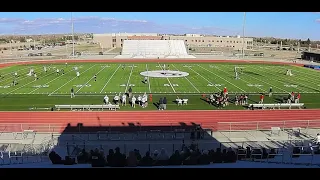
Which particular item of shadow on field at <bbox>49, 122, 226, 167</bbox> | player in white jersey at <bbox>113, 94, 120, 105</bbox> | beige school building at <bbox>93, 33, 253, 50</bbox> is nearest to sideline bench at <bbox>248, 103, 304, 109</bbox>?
shadow on field at <bbox>49, 122, 226, 167</bbox>

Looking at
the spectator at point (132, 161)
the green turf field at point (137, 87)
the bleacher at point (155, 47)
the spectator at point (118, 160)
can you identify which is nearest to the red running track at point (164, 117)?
the green turf field at point (137, 87)

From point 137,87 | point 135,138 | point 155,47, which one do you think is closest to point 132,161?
point 135,138

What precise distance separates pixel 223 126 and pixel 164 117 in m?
3.22

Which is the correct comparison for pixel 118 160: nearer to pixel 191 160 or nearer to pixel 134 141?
pixel 191 160

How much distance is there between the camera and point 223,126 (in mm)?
15789

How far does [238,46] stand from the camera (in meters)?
101

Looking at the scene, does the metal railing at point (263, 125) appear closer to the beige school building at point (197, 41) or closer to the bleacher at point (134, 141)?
the bleacher at point (134, 141)

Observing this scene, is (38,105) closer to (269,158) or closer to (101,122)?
(101,122)

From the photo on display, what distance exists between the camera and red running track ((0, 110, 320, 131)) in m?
16.5

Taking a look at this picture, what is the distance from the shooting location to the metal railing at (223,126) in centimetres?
1526

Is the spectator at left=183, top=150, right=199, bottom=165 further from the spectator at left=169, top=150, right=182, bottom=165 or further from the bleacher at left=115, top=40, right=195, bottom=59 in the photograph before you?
the bleacher at left=115, top=40, right=195, bottom=59
